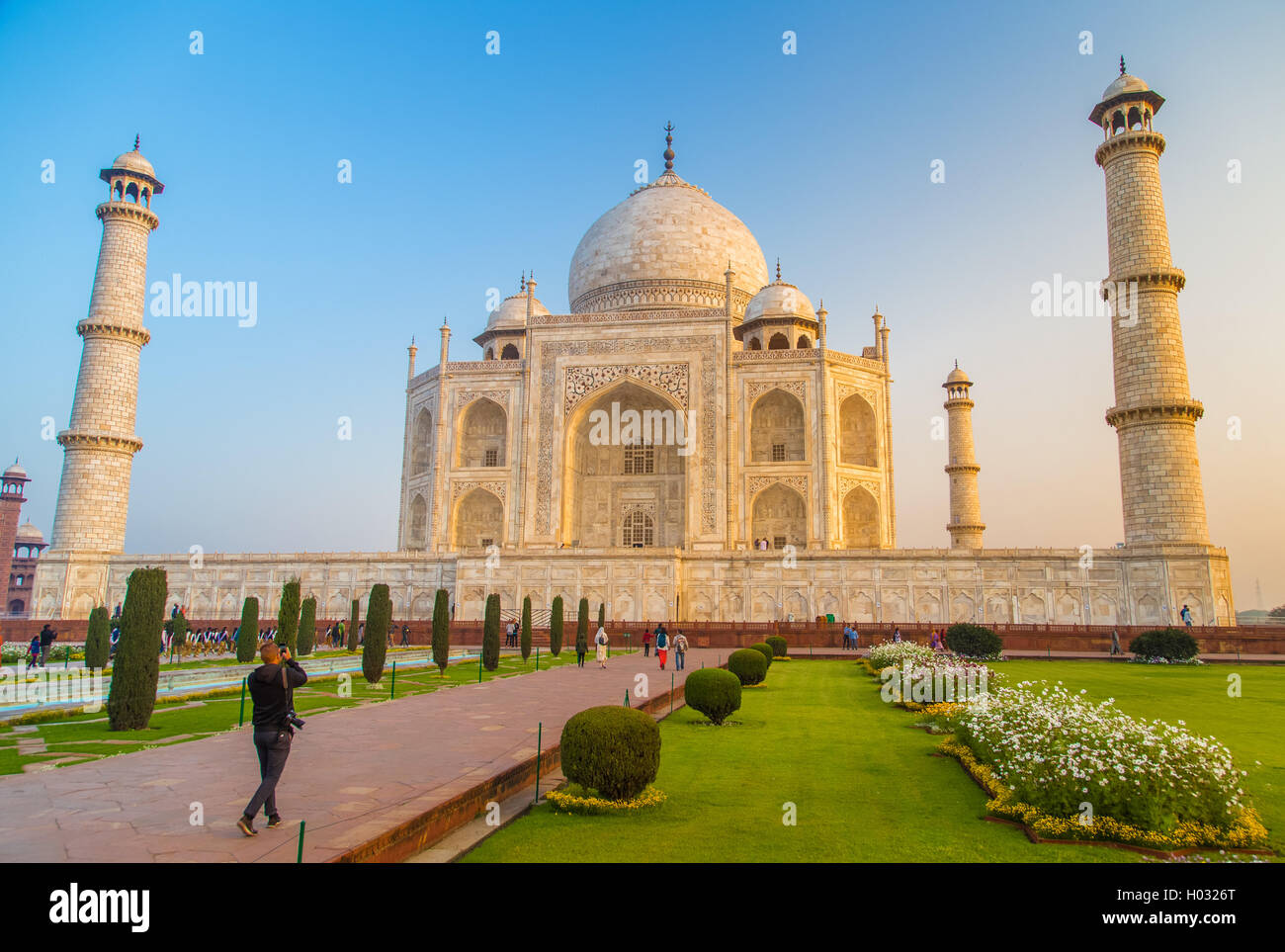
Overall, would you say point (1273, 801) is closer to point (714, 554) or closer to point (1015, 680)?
point (1015, 680)

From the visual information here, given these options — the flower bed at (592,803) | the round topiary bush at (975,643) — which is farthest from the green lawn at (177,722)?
the round topiary bush at (975,643)

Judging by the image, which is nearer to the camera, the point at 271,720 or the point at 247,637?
the point at 271,720

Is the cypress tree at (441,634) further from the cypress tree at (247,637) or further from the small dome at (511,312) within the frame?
the small dome at (511,312)

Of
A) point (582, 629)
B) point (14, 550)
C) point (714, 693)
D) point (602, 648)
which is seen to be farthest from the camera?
point (14, 550)

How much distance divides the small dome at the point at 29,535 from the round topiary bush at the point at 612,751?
50841 mm

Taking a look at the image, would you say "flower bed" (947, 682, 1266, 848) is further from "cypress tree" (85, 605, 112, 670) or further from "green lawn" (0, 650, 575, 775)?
"cypress tree" (85, 605, 112, 670)

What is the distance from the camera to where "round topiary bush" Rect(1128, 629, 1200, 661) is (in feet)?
56.5

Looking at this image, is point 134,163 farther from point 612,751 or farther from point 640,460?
point 612,751

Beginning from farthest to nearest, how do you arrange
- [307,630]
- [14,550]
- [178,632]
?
1. [14,550]
2. [178,632]
3. [307,630]

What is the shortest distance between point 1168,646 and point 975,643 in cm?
413

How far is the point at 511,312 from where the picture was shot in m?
34.6

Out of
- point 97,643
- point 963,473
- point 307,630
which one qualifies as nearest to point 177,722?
point 97,643
